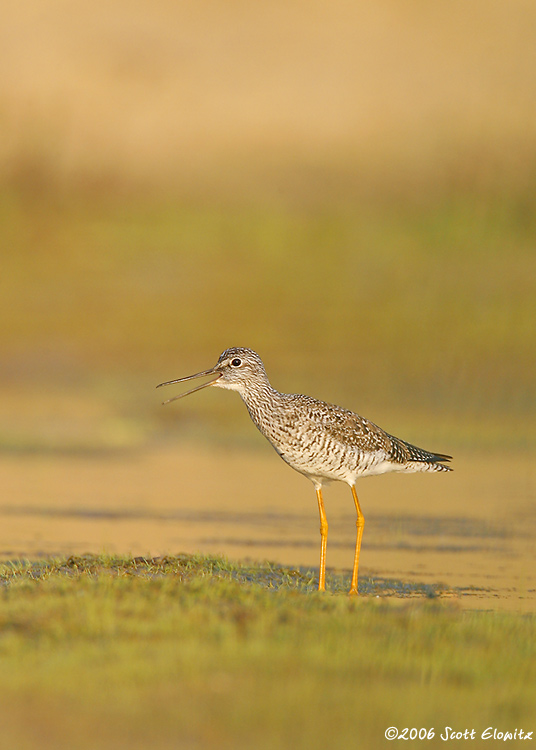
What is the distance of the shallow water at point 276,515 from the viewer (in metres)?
13.6

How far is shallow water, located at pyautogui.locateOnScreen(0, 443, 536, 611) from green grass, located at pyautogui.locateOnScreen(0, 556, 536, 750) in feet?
9.23

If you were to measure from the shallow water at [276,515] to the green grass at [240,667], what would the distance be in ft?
9.23

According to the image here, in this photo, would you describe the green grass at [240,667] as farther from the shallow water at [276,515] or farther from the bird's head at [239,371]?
the bird's head at [239,371]

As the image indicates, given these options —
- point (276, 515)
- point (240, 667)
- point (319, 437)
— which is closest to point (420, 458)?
point (319, 437)

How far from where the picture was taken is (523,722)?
671cm

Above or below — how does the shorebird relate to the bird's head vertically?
below

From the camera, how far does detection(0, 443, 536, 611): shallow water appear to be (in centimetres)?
1361

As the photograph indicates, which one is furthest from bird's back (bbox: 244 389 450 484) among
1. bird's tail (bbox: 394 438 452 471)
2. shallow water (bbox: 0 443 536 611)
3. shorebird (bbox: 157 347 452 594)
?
shallow water (bbox: 0 443 536 611)

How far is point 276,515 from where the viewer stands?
55.7 feet

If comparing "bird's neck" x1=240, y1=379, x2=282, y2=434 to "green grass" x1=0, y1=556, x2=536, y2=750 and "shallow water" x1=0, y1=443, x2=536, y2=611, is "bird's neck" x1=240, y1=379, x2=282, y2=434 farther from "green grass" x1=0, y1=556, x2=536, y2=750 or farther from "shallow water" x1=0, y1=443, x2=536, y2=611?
"green grass" x1=0, y1=556, x2=536, y2=750

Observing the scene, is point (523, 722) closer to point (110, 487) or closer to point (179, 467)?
point (110, 487)

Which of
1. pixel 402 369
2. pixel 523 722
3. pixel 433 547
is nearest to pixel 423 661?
pixel 523 722

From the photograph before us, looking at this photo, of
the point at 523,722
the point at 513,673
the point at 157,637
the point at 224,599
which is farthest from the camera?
the point at 224,599

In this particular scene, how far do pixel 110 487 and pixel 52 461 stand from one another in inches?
140
